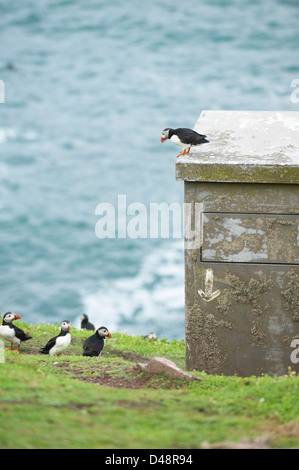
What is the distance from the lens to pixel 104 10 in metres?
84.2

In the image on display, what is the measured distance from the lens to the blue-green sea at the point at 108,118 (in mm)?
46875

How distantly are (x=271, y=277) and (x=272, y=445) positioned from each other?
5320 millimetres

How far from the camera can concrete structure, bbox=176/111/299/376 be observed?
513 inches

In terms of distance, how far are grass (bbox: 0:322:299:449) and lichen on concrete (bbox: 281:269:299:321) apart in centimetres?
201

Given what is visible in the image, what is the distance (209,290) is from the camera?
530 inches

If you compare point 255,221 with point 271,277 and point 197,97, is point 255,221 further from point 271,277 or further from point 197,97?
point 197,97

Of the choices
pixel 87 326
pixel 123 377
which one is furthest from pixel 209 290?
pixel 87 326

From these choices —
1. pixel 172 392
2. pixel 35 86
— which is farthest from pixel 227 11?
pixel 172 392

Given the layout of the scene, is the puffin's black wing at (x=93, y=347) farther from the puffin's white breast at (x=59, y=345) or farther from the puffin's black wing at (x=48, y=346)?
the puffin's black wing at (x=48, y=346)

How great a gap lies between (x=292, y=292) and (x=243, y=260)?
103cm

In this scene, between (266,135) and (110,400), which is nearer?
(110,400)
